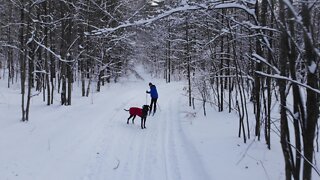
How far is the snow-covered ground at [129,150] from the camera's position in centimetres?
862

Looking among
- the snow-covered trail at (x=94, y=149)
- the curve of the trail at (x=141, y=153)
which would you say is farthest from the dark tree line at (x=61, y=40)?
the curve of the trail at (x=141, y=153)

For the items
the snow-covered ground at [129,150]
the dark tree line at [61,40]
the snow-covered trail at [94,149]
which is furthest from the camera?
the dark tree line at [61,40]

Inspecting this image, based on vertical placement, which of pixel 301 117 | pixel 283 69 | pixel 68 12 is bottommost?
pixel 301 117

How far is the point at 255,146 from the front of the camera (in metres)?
10.3

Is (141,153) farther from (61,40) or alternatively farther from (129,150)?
(61,40)

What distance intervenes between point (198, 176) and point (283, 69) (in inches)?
175

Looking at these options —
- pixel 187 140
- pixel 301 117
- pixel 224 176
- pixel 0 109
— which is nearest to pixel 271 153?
pixel 224 176

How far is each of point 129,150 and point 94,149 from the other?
3.76ft

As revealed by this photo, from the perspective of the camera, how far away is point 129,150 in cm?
1120

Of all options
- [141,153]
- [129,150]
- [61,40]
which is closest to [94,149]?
[129,150]

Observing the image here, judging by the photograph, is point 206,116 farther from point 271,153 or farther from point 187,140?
point 271,153

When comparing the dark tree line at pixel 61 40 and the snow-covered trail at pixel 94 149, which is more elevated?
the dark tree line at pixel 61 40

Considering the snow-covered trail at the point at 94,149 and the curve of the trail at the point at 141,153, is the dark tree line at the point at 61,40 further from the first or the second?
the curve of the trail at the point at 141,153

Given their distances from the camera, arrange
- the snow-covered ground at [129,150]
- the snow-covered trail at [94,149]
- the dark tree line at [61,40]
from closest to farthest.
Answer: the snow-covered ground at [129,150]
the snow-covered trail at [94,149]
the dark tree line at [61,40]
